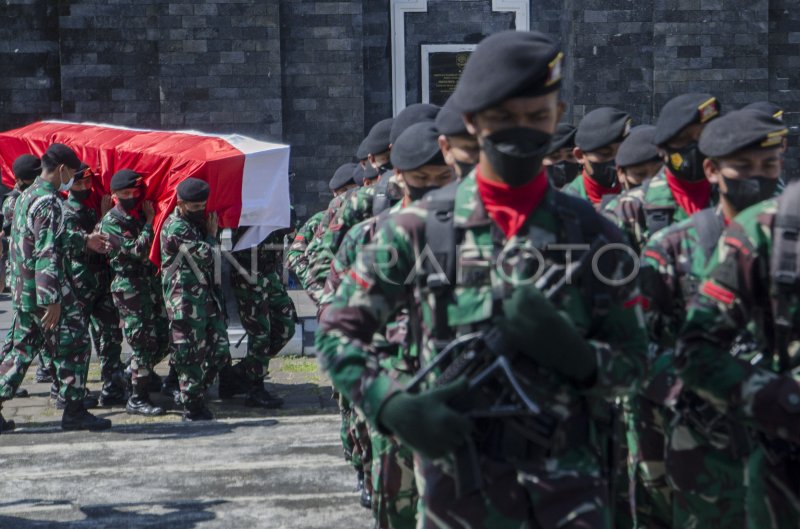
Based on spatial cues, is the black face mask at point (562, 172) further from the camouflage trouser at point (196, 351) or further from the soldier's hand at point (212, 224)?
the camouflage trouser at point (196, 351)

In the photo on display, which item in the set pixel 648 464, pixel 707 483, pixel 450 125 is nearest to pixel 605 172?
pixel 450 125

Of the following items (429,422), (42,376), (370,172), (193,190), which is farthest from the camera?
(42,376)

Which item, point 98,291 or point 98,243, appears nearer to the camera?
point 98,243

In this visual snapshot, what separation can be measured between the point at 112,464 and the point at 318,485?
149cm

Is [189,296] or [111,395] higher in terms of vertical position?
[189,296]

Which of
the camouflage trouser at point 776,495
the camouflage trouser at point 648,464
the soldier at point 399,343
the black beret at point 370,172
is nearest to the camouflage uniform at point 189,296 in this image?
the black beret at point 370,172

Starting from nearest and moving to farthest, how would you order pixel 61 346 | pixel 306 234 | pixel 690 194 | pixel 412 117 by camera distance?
pixel 690 194 < pixel 412 117 < pixel 61 346 < pixel 306 234

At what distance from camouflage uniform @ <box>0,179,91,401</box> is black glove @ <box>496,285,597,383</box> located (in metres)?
6.26

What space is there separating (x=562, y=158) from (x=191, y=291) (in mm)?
3114

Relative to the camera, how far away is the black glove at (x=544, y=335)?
9.66 feet

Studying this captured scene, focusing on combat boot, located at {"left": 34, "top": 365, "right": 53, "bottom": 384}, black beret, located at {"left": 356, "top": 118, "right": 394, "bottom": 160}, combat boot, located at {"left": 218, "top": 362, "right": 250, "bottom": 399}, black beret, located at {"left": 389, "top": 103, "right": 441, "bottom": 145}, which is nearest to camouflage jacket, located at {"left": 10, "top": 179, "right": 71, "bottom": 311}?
combat boot, located at {"left": 218, "top": 362, "right": 250, "bottom": 399}

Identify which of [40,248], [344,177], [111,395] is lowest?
[111,395]

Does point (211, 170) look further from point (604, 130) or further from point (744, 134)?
point (744, 134)

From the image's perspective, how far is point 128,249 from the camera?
9664mm
